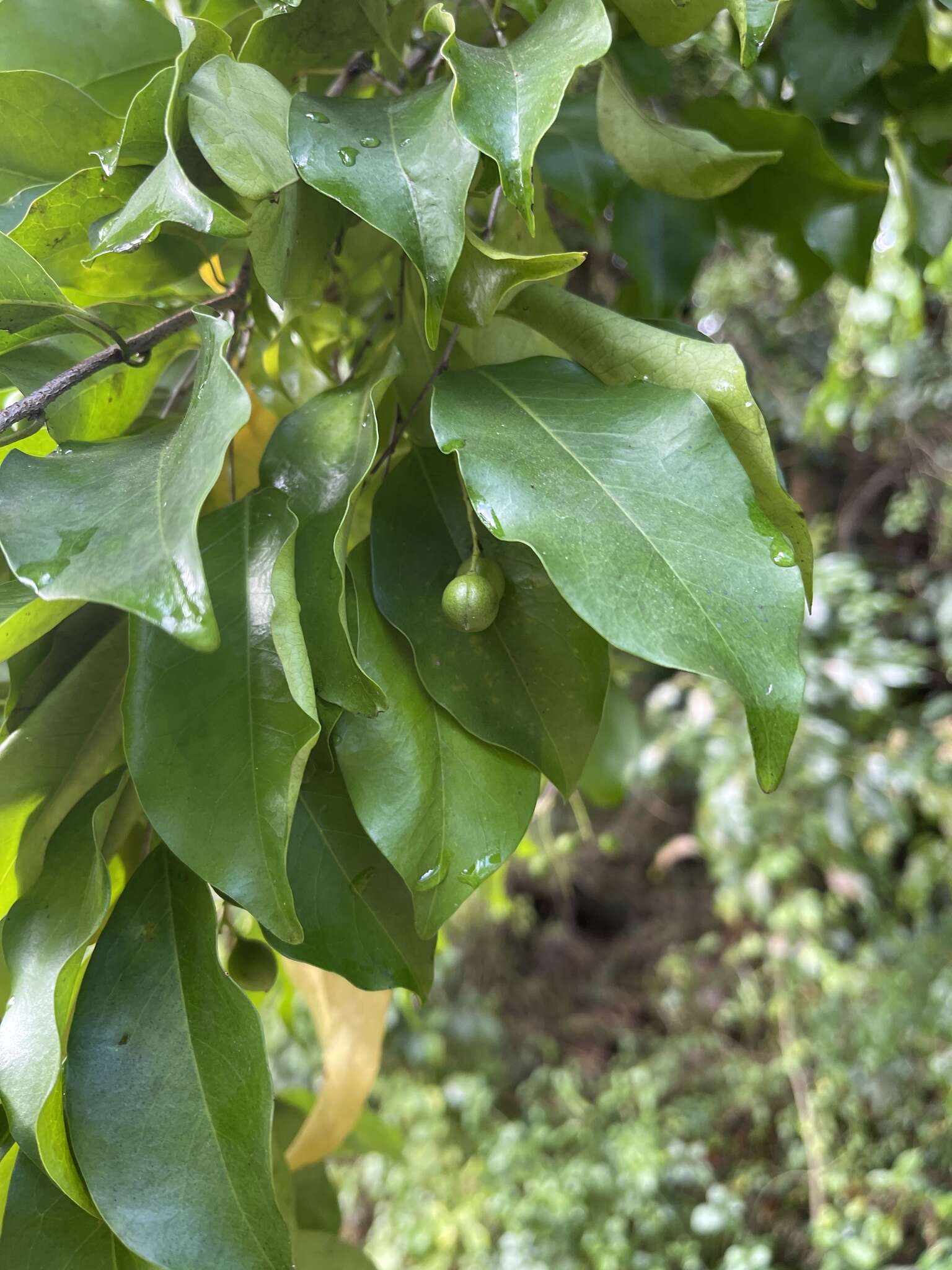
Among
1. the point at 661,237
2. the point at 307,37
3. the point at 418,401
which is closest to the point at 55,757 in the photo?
the point at 418,401

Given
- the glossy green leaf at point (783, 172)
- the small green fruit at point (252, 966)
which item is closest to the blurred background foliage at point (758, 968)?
the glossy green leaf at point (783, 172)

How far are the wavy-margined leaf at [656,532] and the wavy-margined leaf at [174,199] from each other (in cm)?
8

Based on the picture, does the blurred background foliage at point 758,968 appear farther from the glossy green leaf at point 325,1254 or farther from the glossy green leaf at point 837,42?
the glossy green leaf at point 325,1254

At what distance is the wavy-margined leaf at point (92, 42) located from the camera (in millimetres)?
412

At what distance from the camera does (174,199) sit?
0.28 metres

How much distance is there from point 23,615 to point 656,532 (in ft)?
0.60

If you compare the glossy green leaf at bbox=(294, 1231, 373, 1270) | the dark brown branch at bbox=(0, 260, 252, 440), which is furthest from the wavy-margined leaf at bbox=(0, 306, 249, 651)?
the glossy green leaf at bbox=(294, 1231, 373, 1270)

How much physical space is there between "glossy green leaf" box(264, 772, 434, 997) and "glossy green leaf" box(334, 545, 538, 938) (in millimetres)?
27

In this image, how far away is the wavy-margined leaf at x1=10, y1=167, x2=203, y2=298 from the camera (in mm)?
332

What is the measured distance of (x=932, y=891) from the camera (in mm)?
1954

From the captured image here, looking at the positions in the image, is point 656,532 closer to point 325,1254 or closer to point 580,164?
point 580,164

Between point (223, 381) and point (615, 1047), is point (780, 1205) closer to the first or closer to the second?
point (615, 1047)

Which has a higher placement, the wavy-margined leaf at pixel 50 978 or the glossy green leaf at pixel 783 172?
the glossy green leaf at pixel 783 172

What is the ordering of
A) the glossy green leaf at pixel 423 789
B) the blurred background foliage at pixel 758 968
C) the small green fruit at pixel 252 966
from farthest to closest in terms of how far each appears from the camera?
the blurred background foliage at pixel 758 968
the small green fruit at pixel 252 966
the glossy green leaf at pixel 423 789
